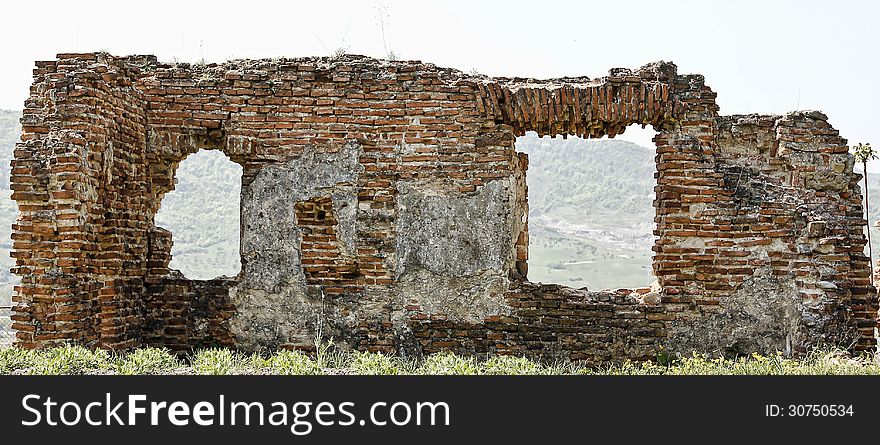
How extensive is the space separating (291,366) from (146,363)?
1.02 m

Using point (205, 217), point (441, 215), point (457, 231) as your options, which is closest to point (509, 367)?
point (457, 231)

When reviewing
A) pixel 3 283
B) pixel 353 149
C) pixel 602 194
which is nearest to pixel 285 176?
pixel 353 149

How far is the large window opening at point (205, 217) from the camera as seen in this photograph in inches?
1351

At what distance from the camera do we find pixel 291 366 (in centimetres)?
627

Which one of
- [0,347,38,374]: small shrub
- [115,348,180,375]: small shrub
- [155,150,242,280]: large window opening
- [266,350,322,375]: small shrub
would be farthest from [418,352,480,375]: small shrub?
[155,150,242,280]: large window opening

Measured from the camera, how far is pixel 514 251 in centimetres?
789

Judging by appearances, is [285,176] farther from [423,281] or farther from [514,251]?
[514,251]

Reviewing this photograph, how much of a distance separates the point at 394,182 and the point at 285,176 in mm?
929

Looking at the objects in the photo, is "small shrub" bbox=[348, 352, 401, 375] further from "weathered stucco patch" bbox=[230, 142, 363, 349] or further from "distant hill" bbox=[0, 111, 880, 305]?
"distant hill" bbox=[0, 111, 880, 305]

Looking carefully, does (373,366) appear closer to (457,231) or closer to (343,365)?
(343,365)

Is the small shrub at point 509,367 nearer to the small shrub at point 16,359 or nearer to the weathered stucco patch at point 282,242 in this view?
the weathered stucco patch at point 282,242

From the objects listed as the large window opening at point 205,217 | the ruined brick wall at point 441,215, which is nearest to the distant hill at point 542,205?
the large window opening at point 205,217

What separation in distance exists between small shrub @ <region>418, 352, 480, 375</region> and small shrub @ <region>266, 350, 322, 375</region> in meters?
0.74

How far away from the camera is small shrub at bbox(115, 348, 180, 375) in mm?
6082
